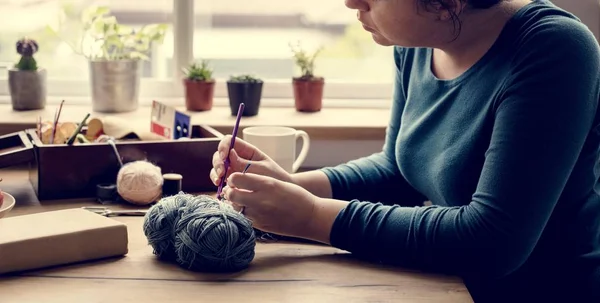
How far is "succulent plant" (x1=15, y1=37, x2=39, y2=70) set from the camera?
1967 millimetres

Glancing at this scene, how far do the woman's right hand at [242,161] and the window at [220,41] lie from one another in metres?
0.85

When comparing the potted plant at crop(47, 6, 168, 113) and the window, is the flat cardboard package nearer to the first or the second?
the potted plant at crop(47, 6, 168, 113)

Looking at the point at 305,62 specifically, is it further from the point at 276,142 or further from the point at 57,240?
the point at 57,240

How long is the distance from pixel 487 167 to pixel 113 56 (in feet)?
4.03

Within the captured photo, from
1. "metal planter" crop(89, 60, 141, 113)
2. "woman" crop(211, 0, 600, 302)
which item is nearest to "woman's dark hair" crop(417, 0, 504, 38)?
"woman" crop(211, 0, 600, 302)

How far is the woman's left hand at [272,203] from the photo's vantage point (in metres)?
1.19

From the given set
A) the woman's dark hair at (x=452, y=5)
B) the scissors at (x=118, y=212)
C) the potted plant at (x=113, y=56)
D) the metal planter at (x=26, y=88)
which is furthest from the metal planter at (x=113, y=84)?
the woman's dark hair at (x=452, y=5)

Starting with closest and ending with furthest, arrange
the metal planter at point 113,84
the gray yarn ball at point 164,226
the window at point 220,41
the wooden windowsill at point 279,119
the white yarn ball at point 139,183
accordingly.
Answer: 1. the gray yarn ball at point 164,226
2. the white yarn ball at point 139,183
3. the wooden windowsill at point 279,119
4. the metal planter at point 113,84
5. the window at point 220,41

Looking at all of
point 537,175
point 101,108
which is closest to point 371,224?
point 537,175

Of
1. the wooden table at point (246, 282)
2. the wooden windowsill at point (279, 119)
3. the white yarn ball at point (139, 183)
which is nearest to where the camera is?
the wooden table at point (246, 282)

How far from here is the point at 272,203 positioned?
1.19 m

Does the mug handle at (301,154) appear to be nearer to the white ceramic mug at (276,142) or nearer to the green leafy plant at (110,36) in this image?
the white ceramic mug at (276,142)

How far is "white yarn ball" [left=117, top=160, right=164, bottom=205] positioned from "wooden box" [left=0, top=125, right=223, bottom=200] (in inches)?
2.4

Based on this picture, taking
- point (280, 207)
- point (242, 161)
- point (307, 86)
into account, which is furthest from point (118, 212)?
point (307, 86)
